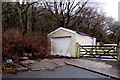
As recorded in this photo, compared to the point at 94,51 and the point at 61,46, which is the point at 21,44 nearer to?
the point at 61,46

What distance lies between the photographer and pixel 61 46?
12.5 meters

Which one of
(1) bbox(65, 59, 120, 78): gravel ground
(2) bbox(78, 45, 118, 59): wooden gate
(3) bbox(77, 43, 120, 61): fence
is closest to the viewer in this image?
(1) bbox(65, 59, 120, 78): gravel ground

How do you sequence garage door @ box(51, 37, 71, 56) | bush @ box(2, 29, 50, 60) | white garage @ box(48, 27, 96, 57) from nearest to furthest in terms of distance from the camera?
bush @ box(2, 29, 50, 60), white garage @ box(48, 27, 96, 57), garage door @ box(51, 37, 71, 56)

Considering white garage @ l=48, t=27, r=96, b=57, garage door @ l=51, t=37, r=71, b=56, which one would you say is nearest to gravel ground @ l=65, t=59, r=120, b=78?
white garage @ l=48, t=27, r=96, b=57

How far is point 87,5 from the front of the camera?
779 inches

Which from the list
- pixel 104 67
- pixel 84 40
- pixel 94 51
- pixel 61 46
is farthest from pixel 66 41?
pixel 104 67

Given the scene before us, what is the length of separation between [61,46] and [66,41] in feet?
2.40

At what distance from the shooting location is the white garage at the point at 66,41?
38.4 ft

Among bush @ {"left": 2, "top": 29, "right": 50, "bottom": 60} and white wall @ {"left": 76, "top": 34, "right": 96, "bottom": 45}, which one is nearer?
bush @ {"left": 2, "top": 29, "right": 50, "bottom": 60}

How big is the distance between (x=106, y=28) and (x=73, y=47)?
1362 centimetres

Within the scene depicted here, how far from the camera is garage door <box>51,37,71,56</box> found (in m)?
12.1

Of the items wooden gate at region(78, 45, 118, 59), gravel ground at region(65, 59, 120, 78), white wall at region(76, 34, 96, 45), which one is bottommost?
gravel ground at region(65, 59, 120, 78)

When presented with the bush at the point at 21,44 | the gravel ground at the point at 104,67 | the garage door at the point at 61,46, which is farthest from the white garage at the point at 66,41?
the gravel ground at the point at 104,67

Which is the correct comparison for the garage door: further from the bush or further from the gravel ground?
the gravel ground
